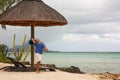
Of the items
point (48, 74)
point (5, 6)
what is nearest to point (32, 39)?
point (48, 74)

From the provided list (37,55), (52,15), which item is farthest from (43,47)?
(52,15)

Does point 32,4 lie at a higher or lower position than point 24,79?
higher

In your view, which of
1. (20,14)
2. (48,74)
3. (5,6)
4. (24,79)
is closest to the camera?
(24,79)

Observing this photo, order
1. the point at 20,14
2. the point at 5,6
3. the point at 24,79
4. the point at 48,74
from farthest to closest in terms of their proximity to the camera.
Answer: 1. the point at 5,6
2. the point at 20,14
3. the point at 48,74
4. the point at 24,79

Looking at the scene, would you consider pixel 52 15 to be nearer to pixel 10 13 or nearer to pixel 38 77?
pixel 10 13

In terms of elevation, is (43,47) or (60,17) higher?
(60,17)

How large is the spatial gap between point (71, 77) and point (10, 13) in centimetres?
492

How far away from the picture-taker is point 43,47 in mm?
21422

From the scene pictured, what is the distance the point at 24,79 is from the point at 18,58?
12.5 m

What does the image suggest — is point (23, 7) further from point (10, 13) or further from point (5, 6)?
point (5, 6)

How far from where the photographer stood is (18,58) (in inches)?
1230

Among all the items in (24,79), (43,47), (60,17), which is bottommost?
(24,79)

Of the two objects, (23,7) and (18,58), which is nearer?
(23,7)

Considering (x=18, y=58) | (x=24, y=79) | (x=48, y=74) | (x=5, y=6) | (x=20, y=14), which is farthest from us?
(x=5, y=6)
